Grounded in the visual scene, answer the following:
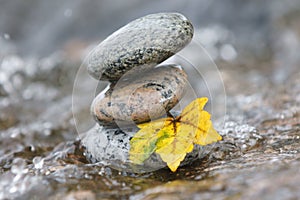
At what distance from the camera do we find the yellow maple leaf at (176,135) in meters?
2.29

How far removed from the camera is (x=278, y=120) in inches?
145

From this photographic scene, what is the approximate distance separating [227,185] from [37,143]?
255cm

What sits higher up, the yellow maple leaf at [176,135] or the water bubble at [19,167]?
the yellow maple leaf at [176,135]

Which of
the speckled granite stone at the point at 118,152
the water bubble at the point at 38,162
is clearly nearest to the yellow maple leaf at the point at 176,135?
the speckled granite stone at the point at 118,152

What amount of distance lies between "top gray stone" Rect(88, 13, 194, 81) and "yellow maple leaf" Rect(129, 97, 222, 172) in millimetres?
429

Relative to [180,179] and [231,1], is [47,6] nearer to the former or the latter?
[231,1]

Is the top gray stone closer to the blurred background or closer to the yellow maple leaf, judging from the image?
the yellow maple leaf

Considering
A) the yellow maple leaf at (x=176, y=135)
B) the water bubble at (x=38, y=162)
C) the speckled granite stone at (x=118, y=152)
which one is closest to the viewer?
the yellow maple leaf at (x=176, y=135)

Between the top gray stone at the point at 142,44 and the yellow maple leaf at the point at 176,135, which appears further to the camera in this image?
the top gray stone at the point at 142,44

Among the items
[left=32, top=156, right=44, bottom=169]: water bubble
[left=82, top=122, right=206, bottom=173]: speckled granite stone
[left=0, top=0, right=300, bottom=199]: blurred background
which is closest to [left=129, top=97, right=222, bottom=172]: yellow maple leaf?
[left=82, top=122, right=206, bottom=173]: speckled granite stone

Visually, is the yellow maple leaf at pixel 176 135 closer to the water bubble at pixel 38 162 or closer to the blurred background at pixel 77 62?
the blurred background at pixel 77 62

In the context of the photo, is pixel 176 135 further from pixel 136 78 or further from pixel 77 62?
pixel 77 62

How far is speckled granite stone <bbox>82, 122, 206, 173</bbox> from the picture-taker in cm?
246

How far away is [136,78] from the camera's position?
2.72 m
